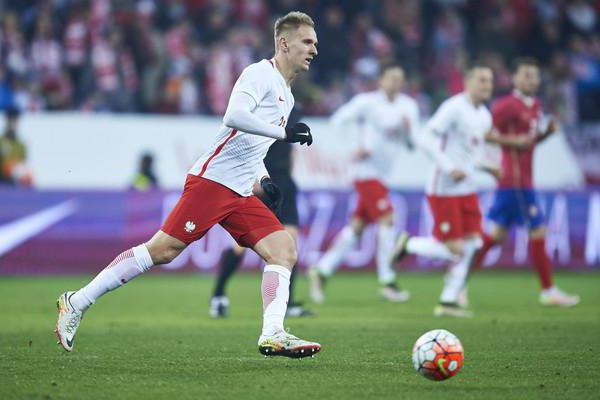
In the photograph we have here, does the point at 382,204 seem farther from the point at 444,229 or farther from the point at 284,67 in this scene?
the point at 284,67

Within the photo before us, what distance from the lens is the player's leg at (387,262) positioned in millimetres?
13930

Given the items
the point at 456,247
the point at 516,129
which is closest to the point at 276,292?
the point at 456,247

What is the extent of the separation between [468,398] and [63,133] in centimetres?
1433

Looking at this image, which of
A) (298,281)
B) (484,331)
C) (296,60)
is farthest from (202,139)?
(296,60)

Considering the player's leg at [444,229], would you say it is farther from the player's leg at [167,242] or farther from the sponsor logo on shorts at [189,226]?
the sponsor logo on shorts at [189,226]

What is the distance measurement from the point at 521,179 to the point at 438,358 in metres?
6.93

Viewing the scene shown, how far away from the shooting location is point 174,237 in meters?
7.66

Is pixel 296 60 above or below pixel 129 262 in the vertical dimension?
above

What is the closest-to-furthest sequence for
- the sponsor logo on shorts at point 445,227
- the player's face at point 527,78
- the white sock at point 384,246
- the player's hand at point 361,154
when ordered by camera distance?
the sponsor logo on shorts at point 445,227 < the player's face at point 527,78 < the white sock at point 384,246 < the player's hand at point 361,154

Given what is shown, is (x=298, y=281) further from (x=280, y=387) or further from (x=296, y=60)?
(x=280, y=387)

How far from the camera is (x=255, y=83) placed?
7512mm

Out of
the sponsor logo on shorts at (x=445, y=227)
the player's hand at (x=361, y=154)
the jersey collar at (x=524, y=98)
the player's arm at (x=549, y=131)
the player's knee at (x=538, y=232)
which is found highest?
the jersey collar at (x=524, y=98)

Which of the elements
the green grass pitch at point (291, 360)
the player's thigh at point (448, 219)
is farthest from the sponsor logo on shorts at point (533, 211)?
the player's thigh at point (448, 219)

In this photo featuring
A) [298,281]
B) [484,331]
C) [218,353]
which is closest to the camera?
[218,353]
